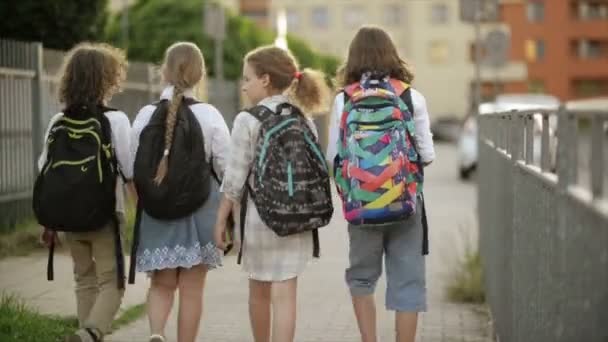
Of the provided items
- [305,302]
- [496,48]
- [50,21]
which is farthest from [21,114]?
[496,48]

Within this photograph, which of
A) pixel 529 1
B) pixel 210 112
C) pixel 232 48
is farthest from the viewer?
pixel 529 1

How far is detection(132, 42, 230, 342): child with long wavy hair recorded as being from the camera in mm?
6271

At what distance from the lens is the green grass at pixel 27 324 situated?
272 inches

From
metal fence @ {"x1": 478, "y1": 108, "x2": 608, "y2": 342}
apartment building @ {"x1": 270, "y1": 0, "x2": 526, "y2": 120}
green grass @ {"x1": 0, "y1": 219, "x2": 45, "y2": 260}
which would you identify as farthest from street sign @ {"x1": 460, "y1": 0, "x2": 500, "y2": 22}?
apartment building @ {"x1": 270, "y1": 0, "x2": 526, "y2": 120}

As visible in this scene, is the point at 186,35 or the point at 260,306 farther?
the point at 186,35

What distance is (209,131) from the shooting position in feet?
20.8

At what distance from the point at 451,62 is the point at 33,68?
80.7m

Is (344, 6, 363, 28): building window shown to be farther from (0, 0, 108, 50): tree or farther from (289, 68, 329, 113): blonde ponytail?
(289, 68, 329, 113): blonde ponytail

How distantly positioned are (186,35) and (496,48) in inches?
834

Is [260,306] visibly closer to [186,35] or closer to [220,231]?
[220,231]

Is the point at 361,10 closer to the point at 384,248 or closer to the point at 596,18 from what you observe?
the point at 596,18

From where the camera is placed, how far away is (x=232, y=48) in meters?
37.2

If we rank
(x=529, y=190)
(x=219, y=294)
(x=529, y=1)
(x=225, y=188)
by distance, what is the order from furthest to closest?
1. (x=529, y=1)
2. (x=219, y=294)
3. (x=225, y=188)
4. (x=529, y=190)

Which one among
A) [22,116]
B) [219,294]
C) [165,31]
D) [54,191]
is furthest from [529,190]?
[165,31]
